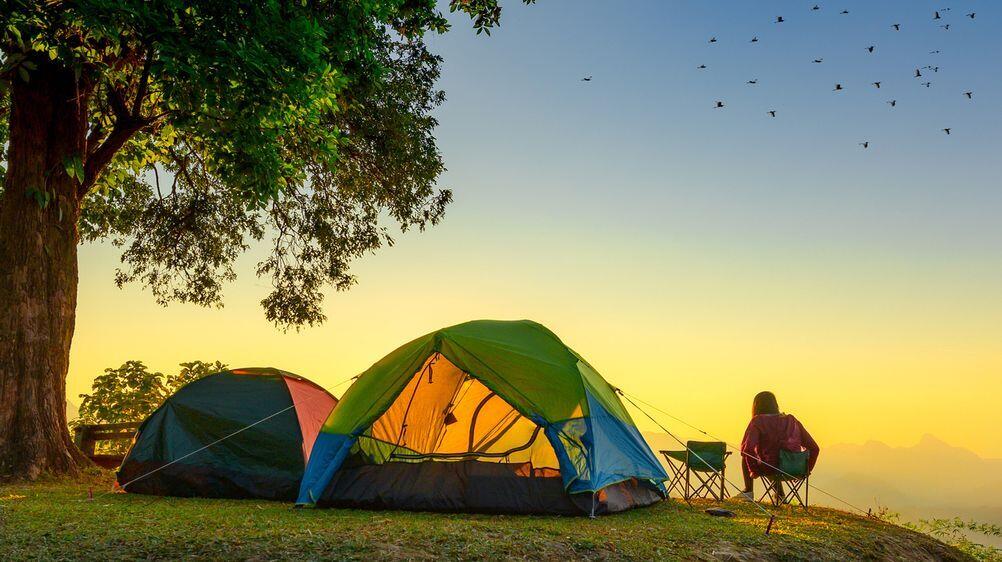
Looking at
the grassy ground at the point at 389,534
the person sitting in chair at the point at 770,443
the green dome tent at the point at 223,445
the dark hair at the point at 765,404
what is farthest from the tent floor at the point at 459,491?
the dark hair at the point at 765,404

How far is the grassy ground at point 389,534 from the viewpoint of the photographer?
229 inches

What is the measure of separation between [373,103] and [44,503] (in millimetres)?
8507

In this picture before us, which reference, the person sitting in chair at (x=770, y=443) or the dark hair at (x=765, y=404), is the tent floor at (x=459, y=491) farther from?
the dark hair at (x=765, y=404)

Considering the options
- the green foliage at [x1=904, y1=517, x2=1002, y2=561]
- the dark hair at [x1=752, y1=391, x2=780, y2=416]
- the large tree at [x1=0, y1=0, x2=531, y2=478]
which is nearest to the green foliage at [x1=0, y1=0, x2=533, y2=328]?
the large tree at [x1=0, y1=0, x2=531, y2=478]

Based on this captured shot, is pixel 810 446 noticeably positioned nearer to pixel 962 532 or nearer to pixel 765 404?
pixel 765 404

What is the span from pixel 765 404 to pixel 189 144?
11608 mm

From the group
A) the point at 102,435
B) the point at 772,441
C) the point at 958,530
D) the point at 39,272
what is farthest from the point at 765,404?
the point at 102,435

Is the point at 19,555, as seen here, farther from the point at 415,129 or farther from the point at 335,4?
→ the point at 415,129

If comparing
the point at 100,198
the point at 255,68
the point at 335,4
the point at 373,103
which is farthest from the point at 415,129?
the point at 100,198

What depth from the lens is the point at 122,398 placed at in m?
15.1

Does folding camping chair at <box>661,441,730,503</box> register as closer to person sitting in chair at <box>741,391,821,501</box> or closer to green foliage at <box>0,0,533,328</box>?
person sitting in chair at <box>741,391,821,501</box>

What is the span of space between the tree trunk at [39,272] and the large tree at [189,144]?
2cm

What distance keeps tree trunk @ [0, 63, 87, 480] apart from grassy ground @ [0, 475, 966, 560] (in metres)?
1.55

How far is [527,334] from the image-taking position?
9820mm
